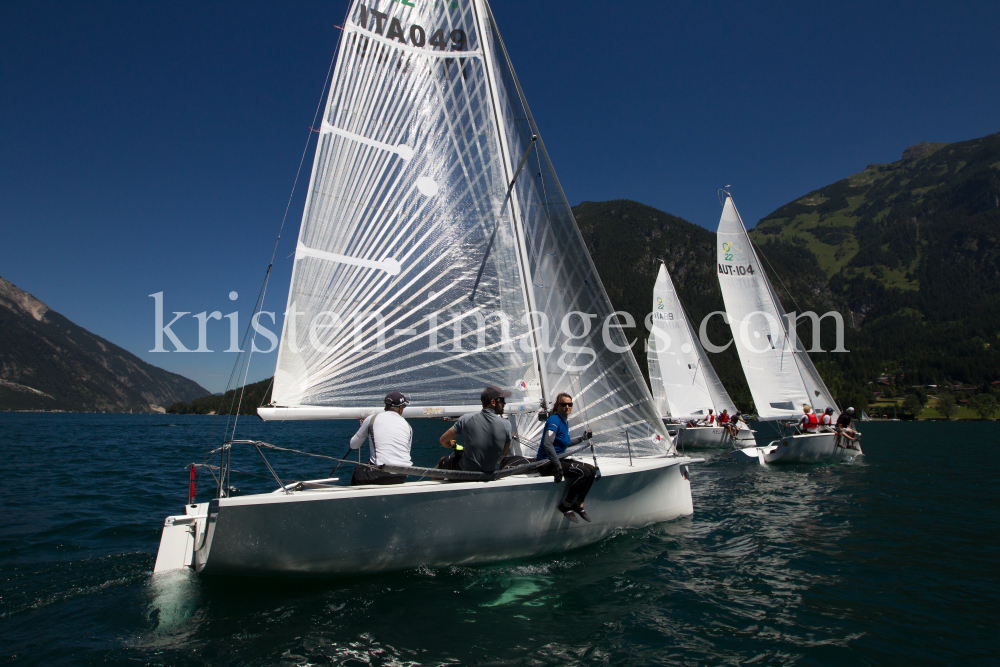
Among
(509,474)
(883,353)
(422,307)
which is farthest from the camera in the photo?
(883,353)

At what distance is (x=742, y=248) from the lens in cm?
2362

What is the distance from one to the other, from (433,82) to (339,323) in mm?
3749

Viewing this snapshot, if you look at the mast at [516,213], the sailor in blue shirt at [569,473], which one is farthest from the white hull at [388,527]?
the mast at [516,213]

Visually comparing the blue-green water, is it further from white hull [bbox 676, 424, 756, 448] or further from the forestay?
white hull [bbox 676, 424, 756, 448]

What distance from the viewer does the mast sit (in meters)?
7.42

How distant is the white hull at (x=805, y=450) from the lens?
56.4 ft

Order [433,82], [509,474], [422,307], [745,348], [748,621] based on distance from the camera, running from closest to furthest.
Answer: [748,621] → [509,474] → [422,307] → [433,82] → [745,348]

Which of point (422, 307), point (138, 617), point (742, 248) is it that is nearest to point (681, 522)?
point (422, 307)

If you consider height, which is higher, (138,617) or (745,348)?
(745,348)

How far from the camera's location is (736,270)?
2361cm

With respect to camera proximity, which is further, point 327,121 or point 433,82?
point 433,82

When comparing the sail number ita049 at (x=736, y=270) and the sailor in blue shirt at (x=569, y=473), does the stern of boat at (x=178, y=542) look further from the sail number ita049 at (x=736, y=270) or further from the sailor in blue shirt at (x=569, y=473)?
the sail number ita049 at (x=736, y=270)

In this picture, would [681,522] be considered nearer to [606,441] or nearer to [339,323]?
[606,441]

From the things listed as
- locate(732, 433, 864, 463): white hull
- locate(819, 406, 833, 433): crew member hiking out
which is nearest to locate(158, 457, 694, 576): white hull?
locate(732, 433, 864, 463): white hull
